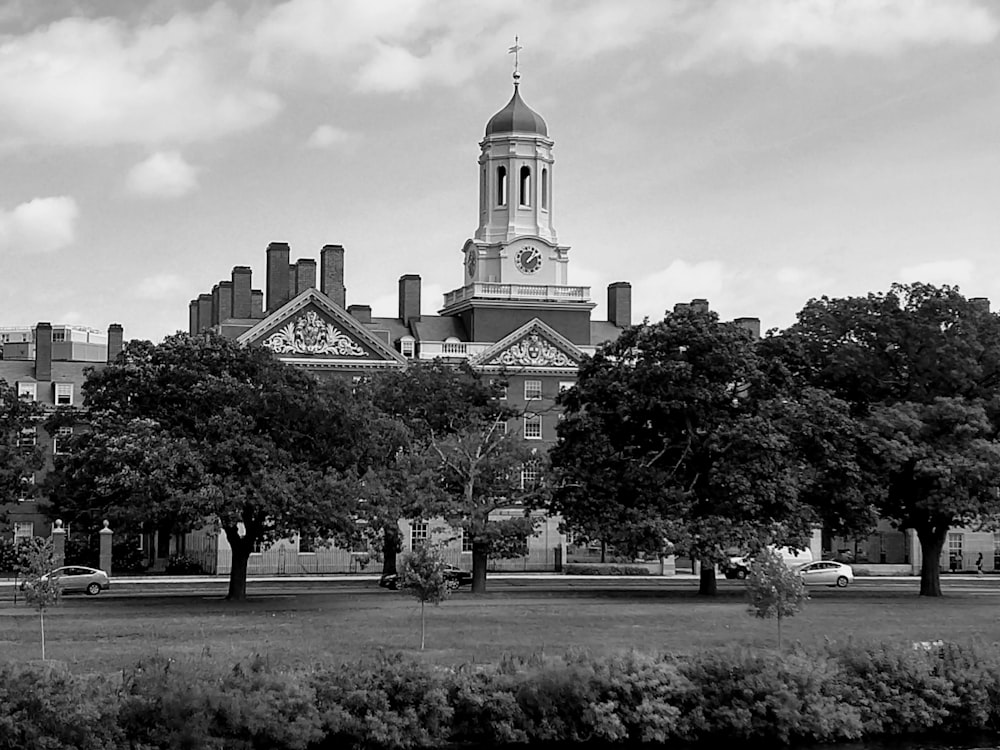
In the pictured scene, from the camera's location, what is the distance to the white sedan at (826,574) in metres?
65.4

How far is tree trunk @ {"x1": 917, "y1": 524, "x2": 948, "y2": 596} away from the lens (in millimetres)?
55812

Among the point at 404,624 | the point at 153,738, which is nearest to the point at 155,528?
the point at 404,624

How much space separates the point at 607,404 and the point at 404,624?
58.6 ft

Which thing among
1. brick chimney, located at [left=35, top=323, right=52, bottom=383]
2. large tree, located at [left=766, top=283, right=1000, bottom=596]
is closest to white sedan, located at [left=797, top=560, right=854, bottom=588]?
large tree, located at [left=766, top=283, right=1000, bottom=596]

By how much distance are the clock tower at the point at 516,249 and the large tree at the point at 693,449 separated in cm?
3318

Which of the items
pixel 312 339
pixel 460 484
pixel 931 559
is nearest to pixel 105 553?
pixel 312 339

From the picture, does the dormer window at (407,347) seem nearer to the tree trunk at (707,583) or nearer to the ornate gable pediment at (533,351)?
the ornate gable pediment at (533,351)

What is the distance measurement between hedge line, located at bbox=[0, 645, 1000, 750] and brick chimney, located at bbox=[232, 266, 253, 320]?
6016 centimetres

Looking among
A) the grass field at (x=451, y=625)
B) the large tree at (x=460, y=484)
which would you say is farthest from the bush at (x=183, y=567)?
the grass field at (x=451, y=625)

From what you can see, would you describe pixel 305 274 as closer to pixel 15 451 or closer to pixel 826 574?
pixel 15 451

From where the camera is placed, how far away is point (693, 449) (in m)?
54.9

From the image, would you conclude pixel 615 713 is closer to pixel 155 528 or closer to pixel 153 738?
pixel 153 738

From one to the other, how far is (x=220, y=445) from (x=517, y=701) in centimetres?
2147

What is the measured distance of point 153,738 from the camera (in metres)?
25.6
